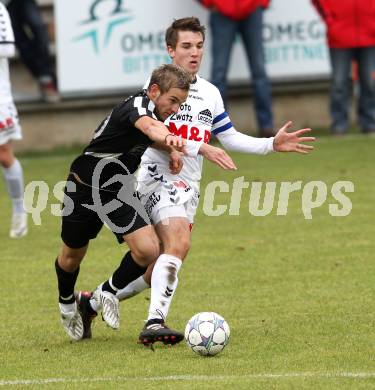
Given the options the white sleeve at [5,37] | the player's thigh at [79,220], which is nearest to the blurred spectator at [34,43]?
the white sleeve at [5,37]

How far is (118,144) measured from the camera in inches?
316

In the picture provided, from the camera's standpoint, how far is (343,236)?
11.9 m

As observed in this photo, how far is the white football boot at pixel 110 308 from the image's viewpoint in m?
8.13

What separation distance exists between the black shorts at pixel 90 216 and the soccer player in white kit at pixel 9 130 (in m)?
4.17

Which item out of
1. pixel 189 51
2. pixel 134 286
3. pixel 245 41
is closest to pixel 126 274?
pixel 134 286

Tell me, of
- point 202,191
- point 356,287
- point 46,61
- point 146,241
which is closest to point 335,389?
point 146,241

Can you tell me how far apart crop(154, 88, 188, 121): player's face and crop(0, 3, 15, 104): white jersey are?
174 inches

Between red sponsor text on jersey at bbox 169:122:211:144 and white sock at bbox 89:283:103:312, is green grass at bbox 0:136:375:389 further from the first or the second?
red sponsor text on jersey at bbox 169:122:211:144

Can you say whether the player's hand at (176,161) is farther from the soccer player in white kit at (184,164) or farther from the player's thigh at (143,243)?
the player's thigh at (143,243)

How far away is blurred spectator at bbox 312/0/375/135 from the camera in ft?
56.6

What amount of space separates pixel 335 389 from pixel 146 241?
5.98 feet

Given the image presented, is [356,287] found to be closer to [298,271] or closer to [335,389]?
[298,271]

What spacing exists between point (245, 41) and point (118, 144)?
9704mm

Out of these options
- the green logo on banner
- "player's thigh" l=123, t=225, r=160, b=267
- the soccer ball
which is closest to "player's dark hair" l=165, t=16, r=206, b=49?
"player's thigh" l=123, t=225, r=160, b=267
